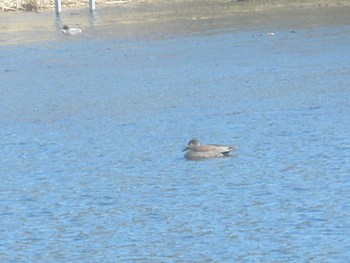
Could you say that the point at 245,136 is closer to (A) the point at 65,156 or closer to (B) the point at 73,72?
(A) the point at 65,156

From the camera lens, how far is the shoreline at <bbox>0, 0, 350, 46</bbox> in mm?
29906

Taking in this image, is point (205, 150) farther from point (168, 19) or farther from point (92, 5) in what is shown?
point (92, 5)

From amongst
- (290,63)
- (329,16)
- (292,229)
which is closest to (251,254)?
A: (292,229)

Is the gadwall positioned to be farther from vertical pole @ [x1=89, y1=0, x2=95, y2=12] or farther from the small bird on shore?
vertical pole @ [x1=89, y1=0, x2=95, y2=12]

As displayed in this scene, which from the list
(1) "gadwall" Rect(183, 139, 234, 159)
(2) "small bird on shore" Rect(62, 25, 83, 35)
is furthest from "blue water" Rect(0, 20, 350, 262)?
(2) "small bird on shore" Rect(62, 25, 83, 35)

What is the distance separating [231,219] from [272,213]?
0.38 meters

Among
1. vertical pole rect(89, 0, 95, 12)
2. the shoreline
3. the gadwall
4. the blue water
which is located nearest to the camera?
the blue water

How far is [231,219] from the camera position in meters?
10.5

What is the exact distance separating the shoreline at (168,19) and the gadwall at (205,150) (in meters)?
15.3

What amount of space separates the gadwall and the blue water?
133 mm

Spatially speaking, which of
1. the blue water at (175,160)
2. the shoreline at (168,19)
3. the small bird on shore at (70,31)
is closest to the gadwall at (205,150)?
the blue water at (175,160)

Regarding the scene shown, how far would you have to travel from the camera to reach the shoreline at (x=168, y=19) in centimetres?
2991

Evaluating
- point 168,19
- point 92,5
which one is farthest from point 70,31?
point 92,5

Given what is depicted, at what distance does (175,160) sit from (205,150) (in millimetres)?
366
